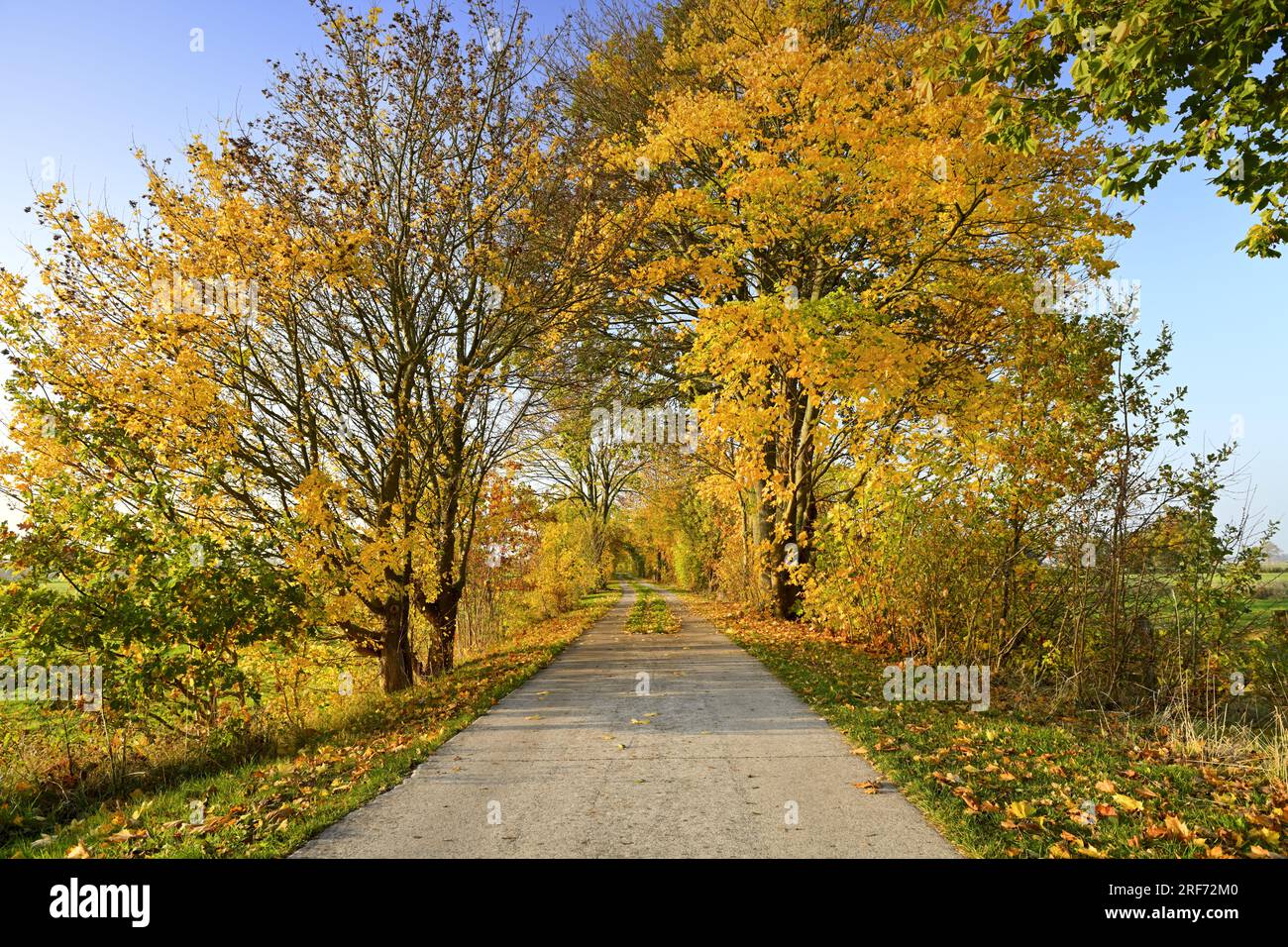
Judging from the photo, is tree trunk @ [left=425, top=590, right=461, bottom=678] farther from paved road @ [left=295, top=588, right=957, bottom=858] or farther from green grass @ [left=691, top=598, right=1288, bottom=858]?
green grass @ [left=691, top=598, right=1288, bottom=858]

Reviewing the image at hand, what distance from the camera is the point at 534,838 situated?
3863mm

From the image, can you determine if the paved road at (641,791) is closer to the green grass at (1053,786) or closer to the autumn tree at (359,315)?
the green grass at (1053,786)

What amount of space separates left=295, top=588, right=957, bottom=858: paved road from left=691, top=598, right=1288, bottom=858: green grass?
0.28 meters

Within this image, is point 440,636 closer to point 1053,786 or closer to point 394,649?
point 394,649

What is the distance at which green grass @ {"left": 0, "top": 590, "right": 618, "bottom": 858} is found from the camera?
4055 mm

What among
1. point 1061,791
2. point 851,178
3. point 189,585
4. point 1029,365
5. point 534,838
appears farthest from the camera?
point 851,178

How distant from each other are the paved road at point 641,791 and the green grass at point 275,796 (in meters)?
0.26

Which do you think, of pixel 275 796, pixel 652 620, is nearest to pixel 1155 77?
pixel 275 796

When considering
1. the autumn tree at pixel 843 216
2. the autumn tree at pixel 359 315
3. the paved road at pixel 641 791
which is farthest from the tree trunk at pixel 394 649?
the autumn tree at pixel 843 216

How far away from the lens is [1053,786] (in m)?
4.59

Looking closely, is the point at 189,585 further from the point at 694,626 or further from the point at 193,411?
the point at 694,626

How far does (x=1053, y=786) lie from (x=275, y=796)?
5.46 meters
